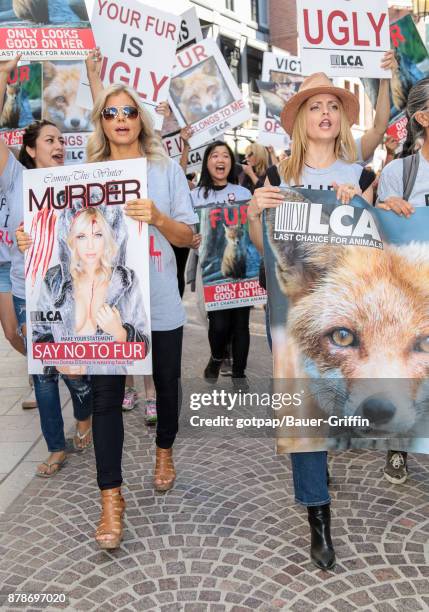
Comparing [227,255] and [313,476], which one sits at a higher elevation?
[227,255]

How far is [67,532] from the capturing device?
2947mm

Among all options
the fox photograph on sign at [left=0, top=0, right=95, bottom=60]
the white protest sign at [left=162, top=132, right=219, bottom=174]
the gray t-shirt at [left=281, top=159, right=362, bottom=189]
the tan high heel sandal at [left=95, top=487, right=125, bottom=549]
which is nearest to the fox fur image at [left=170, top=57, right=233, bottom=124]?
the white protest sign at [left=162, top=132, right=219, bottom=174]

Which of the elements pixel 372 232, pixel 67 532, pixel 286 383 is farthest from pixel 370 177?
pixel 67 532

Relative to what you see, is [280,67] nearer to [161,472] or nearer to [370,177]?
[370,177]

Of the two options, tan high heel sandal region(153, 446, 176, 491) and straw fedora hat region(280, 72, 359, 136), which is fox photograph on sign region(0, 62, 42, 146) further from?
tan high heel sandal region(153, 446, 176, 491)

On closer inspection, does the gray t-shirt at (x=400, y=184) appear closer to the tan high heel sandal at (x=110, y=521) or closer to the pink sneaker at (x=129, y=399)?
the tan high heel sandal at (x=110, y=521)

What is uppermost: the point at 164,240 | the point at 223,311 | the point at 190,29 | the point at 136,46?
the point at 190,29

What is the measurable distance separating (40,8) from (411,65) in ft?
10.8

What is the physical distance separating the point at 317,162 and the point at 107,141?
3.46ft

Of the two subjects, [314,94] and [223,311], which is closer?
[314,94]

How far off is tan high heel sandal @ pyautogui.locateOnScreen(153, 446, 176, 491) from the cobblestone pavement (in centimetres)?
6

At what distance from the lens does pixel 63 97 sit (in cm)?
554

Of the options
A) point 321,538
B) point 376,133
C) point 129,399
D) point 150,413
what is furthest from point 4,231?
point 321,538

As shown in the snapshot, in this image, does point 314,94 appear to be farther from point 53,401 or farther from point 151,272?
point 53,401
